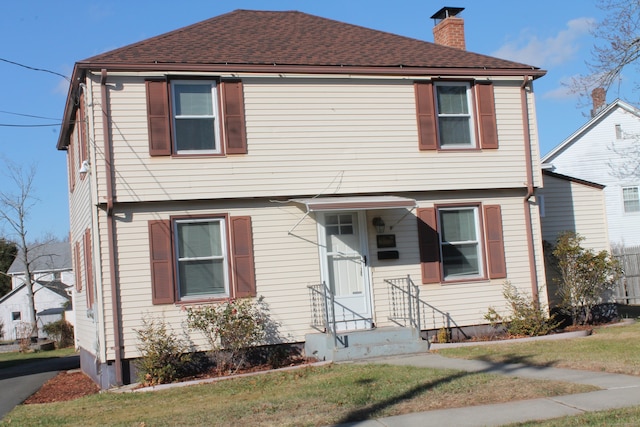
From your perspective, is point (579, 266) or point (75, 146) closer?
point (579, 266)

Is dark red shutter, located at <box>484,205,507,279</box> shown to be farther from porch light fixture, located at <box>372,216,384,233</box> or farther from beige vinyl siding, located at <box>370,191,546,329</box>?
porch light fixture, located at <box>372,216,384,233</box>

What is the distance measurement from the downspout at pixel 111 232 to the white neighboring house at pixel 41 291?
3405 centimetres

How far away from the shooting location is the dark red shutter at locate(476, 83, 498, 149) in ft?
48.5

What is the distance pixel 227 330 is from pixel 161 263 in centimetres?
170

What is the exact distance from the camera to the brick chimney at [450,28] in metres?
17.4

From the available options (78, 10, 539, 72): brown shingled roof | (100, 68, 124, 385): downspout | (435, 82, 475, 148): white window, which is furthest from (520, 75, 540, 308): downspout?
(100, 68, 124, 385): downspout

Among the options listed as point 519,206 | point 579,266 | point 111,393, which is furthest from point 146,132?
point 579,266

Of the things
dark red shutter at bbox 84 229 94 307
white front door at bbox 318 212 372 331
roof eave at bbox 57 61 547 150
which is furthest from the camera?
dark red shutter at bbox 84 229 94 307

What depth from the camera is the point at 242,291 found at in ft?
43.3

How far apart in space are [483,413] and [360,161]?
703 centimetres

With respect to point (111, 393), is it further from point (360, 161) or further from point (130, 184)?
point (360, 161)

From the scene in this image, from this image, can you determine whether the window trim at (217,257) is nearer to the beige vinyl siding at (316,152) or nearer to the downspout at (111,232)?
the beige vinyl siding at (316,152)

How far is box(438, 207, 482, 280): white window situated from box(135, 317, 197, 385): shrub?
5393 millimetres

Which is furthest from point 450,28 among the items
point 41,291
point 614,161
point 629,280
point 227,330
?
point 41,291
